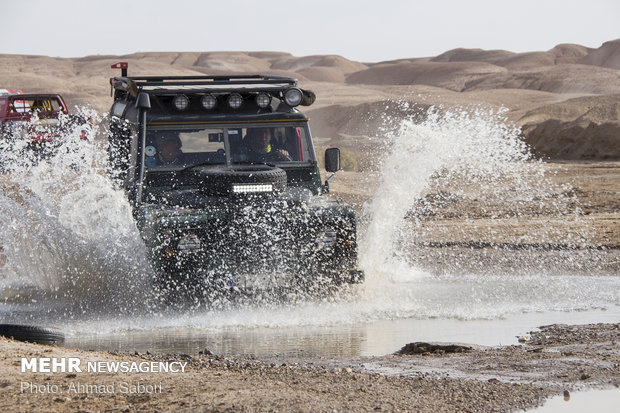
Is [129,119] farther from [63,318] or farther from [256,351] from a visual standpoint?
[256,351]

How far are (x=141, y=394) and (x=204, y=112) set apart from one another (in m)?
4.60

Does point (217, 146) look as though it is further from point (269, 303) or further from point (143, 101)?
point (269, 303)

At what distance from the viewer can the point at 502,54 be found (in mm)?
140750

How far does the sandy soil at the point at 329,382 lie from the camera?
4719 mm

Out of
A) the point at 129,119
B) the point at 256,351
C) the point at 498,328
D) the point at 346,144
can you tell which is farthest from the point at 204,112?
the point at 346,144

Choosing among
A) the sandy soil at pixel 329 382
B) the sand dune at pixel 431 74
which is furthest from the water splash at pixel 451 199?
the sand dune at pixel 431 74

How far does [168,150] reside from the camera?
351 inches

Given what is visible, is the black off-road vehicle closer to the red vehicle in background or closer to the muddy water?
the muddy water

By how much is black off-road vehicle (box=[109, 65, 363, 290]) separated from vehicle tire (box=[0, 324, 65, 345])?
1145 mm

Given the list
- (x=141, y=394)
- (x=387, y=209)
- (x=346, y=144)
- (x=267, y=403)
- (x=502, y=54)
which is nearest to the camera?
(x=267, y=403)

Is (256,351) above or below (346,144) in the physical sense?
below

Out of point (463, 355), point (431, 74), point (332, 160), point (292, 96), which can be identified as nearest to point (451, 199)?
point (332, 160)

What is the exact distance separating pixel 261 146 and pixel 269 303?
1.74 m

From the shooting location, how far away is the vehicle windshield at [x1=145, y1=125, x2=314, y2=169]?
8.88m
